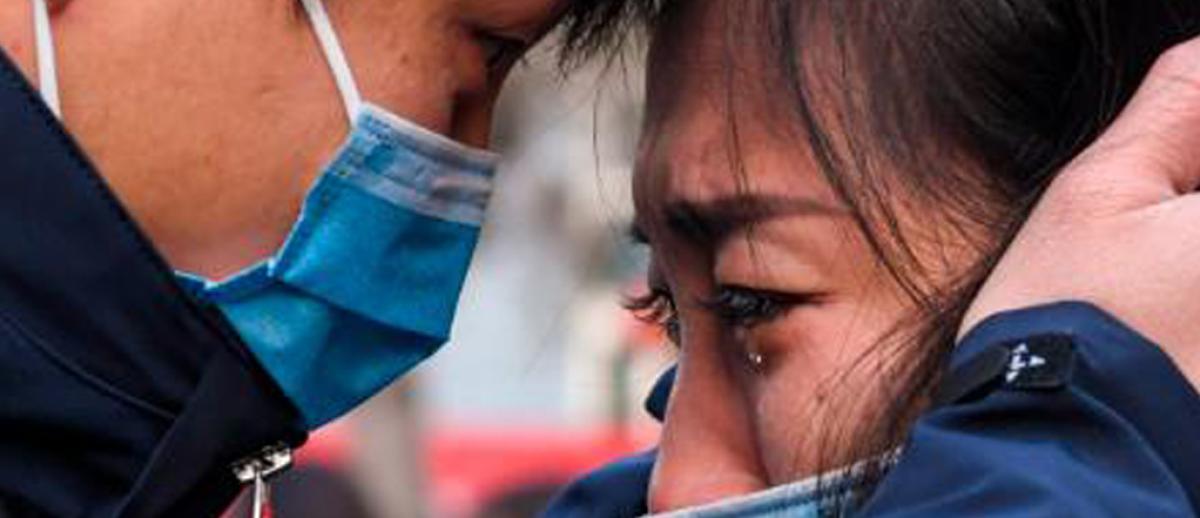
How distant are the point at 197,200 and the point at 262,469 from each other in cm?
30

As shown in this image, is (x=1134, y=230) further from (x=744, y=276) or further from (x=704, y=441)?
(x=704, y=441)

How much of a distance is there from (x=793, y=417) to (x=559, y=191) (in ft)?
37.2

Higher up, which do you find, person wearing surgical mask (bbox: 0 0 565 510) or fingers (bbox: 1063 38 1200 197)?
fingers (bbox: 1063 38 1200 197)

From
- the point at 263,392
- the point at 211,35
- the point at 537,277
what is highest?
the point at 211,35

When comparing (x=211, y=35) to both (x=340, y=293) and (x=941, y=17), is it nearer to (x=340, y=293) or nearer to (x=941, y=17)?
(x=340, y=293)

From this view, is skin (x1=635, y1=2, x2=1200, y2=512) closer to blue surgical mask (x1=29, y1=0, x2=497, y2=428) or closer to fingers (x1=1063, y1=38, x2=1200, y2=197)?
fingers (x1=1063, y1=38, x2=1200, y2=197)

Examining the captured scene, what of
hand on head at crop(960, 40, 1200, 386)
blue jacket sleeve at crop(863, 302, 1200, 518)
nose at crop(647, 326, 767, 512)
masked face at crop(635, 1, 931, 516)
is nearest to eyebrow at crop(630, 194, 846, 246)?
masked face at crop(635, 1, 931, 516)

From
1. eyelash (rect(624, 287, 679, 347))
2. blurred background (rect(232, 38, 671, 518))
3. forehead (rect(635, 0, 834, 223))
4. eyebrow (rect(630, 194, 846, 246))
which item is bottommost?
blurred background (rect(232, 38, 671, 518))

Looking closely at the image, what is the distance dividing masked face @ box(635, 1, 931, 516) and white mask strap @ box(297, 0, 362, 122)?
273mm

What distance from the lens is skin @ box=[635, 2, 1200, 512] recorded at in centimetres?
210

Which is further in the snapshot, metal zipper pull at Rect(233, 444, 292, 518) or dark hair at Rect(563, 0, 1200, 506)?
metal zipper pull at Rect(233, 444, 292, 518)

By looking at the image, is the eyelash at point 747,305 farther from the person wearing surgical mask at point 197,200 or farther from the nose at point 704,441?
the person wearing surgical mask at point 197,200

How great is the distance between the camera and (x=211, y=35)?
2.55 m

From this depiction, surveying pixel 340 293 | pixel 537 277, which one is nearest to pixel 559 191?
pixel 537 277
